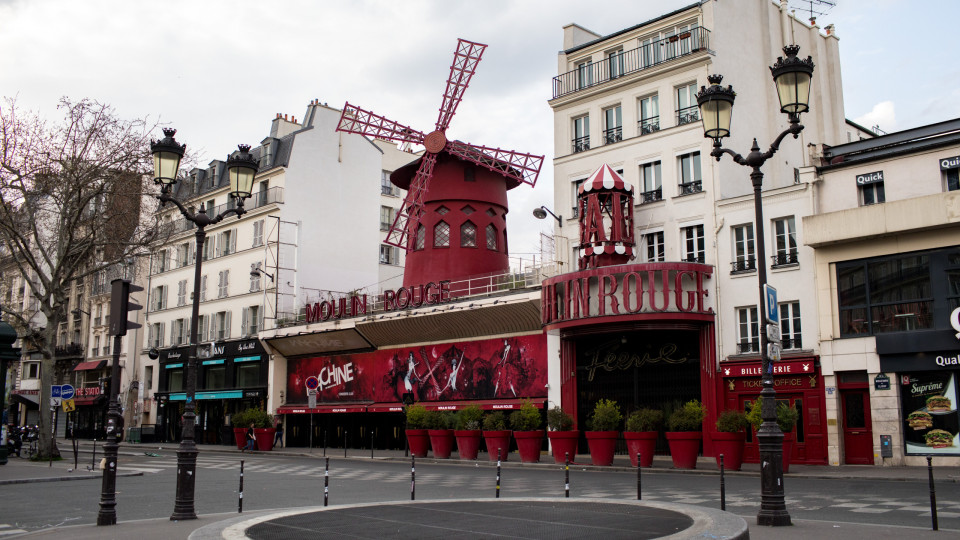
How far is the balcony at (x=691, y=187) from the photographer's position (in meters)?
24.7

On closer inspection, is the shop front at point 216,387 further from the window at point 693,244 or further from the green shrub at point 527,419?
the window at point 693,244

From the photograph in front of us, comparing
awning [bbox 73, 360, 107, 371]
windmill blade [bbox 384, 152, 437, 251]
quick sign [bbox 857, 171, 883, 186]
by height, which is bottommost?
awning [bbox 73, 360, 107, 371]

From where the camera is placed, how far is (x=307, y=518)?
9875mm

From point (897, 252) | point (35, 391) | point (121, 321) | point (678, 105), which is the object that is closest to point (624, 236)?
point (678, 105)

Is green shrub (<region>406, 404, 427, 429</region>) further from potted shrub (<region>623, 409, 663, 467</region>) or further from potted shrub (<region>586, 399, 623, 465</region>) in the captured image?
potted shrub (<region>623, 409, 663, 467</region>)

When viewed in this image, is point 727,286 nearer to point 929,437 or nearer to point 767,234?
point 767,234

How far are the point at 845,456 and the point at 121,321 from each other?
1753cm

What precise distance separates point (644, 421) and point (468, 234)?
1397 centimetres

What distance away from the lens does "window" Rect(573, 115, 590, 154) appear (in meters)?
28.1

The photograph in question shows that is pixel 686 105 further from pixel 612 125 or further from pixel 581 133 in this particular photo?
pixel 581 133

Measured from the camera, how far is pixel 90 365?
51.7m

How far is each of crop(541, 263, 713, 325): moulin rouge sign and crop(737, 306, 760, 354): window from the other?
871 millimetres

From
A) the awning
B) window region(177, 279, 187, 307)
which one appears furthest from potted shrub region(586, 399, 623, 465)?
the awning

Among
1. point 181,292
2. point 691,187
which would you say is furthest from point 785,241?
point 181,292
